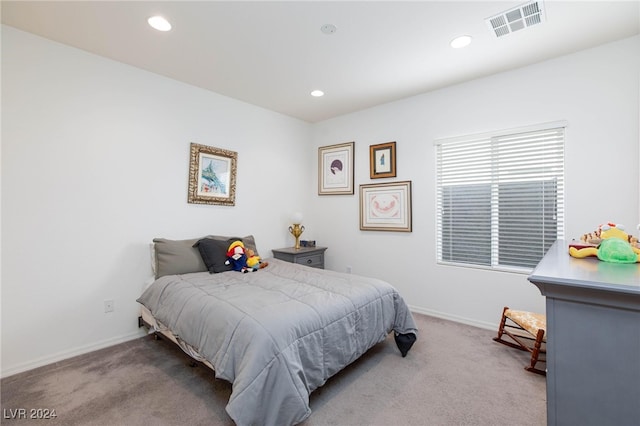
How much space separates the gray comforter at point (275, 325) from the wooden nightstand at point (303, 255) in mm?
1061

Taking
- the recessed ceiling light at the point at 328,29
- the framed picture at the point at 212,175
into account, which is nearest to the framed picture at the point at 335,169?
the framed picture at the point at 212,175

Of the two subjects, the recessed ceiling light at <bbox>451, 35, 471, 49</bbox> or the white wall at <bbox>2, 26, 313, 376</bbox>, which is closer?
the white wall at <bbox>2, 26, 313, 376</bbox>

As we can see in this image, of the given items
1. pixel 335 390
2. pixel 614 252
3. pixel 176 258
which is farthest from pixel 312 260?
pixel 614 252

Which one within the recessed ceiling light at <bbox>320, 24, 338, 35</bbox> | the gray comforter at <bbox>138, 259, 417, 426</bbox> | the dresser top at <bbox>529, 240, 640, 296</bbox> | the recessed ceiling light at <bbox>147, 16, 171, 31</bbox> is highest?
the recessed ceiling light at <bbox>320, 24, 338, 35</bbox>

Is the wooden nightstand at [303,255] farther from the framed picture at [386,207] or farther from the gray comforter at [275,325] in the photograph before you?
the gray comforter at [275,325]

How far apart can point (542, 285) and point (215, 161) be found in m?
3.36

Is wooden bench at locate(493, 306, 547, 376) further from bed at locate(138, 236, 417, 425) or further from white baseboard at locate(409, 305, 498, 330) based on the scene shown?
bed at locate(138, 236, 417, 425)

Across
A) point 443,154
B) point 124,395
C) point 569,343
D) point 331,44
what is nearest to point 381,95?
point 443,154

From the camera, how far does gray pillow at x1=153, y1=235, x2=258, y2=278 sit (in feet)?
9.02

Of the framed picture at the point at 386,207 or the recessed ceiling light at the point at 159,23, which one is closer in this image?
the recessed ceiling light at the point at 159,23

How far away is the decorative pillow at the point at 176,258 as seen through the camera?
2.75 m

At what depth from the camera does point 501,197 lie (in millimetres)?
3023

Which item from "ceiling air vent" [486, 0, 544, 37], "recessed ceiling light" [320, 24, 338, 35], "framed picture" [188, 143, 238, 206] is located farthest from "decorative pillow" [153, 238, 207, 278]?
"ceiling air vent" [486, 0, 544, 37]

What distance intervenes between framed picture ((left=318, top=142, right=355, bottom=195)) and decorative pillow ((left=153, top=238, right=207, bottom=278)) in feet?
7.33
